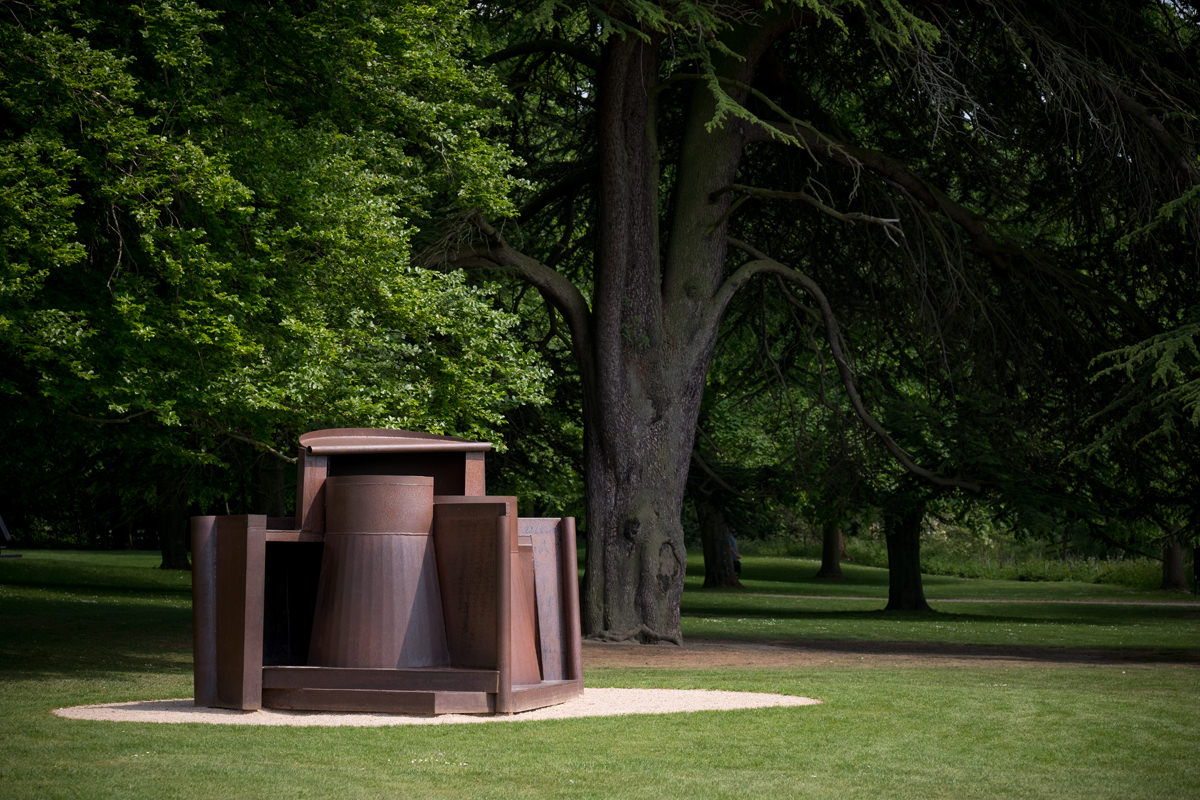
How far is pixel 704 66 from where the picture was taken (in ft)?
59.6

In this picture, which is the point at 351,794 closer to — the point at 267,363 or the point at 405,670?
the point at 405,670

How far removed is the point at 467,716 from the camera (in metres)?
10.9

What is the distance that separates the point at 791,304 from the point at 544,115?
5018 mm

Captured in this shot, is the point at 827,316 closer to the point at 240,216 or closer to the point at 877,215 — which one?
the point at 877,215

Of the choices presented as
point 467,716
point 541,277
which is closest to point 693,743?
point 467,716

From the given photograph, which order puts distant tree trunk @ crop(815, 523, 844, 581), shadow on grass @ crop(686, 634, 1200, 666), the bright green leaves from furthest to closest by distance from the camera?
distant tree trunk @ crop(815, 523, 844, 581) < shadow on grass @ crop(686, 634, 1200, 666) < the bright green leaves

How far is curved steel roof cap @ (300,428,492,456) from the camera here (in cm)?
1191

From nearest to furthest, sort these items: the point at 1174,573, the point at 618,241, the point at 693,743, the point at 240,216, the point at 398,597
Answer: the point at 693,743, the point at 398,597, the point at 240,216, the point at 618,241, the point at 1174,573

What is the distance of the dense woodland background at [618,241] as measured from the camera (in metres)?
13.7

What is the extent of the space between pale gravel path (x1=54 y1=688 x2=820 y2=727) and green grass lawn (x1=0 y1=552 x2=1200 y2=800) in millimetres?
330

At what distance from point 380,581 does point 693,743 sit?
3232 mm

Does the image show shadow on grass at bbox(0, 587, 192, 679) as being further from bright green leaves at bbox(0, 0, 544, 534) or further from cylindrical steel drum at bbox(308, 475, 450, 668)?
cylindrical steel drum at bbox(308, 475, 450, 668)

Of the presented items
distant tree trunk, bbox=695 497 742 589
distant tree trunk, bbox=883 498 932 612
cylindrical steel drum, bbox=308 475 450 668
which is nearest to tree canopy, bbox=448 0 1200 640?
distant tree trunk, bbox=883 498 932 612

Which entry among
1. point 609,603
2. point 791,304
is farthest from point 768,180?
point 609,603
